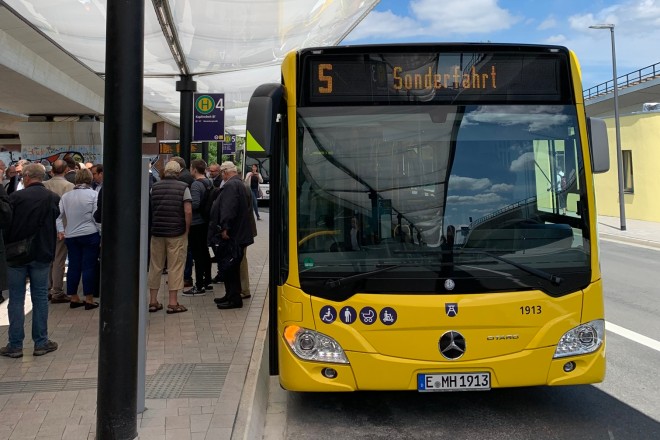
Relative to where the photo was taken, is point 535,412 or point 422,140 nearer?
point 422,140

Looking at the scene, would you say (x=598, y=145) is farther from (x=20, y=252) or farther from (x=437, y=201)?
(x=20, y=252)

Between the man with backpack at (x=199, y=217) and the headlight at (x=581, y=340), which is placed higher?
the man with backpack at (x=199, y=217)

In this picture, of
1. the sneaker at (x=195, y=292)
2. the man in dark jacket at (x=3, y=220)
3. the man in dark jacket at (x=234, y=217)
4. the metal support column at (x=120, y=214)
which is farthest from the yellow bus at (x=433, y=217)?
the sneaker at (x=195, y=292)

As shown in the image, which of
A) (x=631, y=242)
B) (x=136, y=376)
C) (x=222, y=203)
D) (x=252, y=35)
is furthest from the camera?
Answer: (x=631, y=242)

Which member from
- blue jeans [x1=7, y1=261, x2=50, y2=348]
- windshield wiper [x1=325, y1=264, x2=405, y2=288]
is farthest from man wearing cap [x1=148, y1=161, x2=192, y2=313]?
windshield wiper [x1=325, y1=264, x2=405, y2=288]

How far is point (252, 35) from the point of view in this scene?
36.1 ft

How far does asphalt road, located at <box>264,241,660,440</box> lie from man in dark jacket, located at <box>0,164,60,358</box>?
2402 mm

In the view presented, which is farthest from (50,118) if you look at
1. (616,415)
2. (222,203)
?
(616,415)

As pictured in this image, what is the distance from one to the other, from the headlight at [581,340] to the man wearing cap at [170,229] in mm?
4848

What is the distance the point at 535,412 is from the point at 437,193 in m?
1.95

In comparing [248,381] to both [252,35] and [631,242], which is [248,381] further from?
[631,242]

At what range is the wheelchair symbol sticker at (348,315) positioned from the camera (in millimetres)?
4359

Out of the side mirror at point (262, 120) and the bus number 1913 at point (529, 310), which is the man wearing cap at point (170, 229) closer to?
the side mirror at point (262, 120)

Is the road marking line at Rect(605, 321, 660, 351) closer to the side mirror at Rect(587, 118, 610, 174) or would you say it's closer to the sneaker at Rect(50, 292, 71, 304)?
the side mirror at Rect(587, 118, 610, 174)
